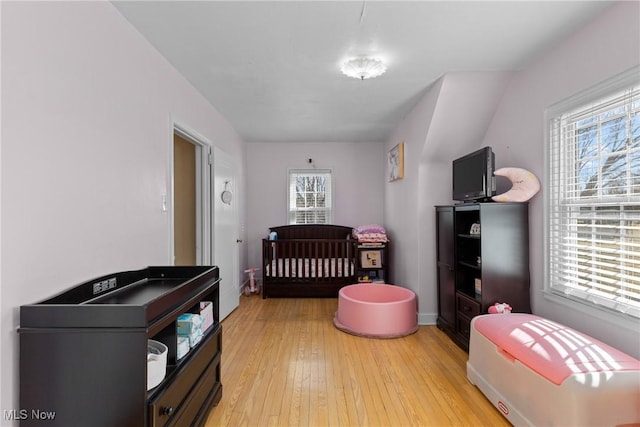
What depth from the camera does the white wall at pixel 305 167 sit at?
4945 mm

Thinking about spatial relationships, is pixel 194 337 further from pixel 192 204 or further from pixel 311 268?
pixel 311 268

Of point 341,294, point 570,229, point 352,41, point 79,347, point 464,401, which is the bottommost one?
point 464,401

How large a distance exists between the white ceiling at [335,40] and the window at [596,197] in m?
0.56

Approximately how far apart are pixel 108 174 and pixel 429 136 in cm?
265

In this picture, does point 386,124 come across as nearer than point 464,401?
No

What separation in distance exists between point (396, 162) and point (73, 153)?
3.38 m

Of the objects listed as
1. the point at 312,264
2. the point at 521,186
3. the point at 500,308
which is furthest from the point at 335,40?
the point at 312,264

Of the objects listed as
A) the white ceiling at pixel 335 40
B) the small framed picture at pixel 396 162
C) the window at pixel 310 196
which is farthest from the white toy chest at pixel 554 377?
the window at pixel 310 196

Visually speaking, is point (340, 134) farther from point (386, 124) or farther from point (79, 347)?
point (79, 347)

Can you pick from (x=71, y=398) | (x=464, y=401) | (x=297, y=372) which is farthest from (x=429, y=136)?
(x=71, y=398)

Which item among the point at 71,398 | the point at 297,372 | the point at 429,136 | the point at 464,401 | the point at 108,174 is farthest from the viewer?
the point at 429,136

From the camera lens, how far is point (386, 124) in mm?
3920

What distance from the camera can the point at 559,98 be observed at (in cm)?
207

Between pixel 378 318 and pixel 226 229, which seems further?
pixel 226 229
